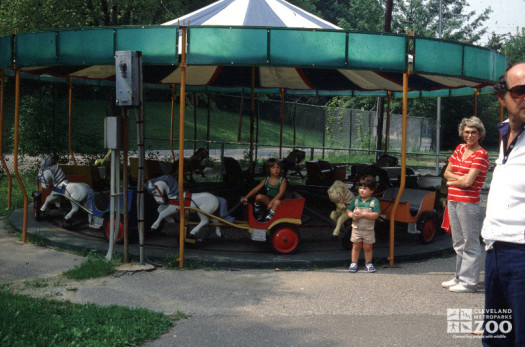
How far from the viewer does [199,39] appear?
750cm

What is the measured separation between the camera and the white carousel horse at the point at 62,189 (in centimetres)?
915

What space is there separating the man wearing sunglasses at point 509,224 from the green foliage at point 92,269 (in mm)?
5181

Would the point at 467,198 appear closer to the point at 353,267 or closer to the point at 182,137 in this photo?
the point at 353,267

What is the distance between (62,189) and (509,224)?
7.98 m

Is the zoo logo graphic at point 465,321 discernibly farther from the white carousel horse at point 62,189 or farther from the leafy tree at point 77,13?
the leafy tree at point 77,13

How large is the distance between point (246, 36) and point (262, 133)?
112 ft

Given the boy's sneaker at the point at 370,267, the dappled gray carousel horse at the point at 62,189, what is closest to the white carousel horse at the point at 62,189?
the dappled gray carousel horse at the point at 62,189

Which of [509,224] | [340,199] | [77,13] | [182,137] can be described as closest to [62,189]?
[182,137]

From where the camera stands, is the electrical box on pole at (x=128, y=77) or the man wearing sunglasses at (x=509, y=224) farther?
the electrical box on pole at (x=128, y=77)

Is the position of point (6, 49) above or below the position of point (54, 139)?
above

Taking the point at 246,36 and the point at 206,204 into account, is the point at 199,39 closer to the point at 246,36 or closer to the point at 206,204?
the point at 246,36

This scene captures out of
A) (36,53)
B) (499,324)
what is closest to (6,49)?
(36,53)

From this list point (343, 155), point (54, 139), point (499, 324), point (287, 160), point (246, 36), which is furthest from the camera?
point (343, 155)

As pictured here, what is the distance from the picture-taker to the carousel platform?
7.82m
